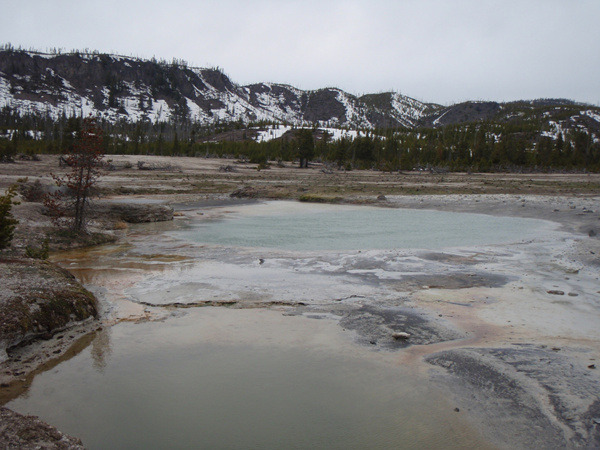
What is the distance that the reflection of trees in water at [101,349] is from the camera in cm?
684

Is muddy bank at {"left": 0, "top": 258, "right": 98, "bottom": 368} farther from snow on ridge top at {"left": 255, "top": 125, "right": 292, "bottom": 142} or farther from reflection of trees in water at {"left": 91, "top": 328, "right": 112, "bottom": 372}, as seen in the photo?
snow on ridge top at {"left": 255, "top": 125, "right": 292, "bottom": 142}

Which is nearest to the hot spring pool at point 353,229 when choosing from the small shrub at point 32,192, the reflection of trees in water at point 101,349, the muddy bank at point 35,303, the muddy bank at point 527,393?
the small shrub at point 32,192

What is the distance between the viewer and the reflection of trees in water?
6844mm

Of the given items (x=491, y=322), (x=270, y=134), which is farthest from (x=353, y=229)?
(x=270, y=134)

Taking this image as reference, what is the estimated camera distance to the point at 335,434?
A: 17.0ft

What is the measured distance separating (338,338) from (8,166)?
50533mm

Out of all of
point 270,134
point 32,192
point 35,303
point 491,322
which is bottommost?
point 491,322

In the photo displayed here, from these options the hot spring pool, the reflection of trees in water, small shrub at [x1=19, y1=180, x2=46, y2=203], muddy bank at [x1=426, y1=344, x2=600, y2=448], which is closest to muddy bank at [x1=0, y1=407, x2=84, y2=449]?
the reflection of trees in water

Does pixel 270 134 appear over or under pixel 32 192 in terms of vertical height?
over

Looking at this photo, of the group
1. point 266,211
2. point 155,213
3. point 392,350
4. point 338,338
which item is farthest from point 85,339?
point 266,211

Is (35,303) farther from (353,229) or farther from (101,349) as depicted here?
(353,229)

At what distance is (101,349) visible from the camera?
24.1ft

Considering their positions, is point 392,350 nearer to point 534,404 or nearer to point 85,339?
point 534,404

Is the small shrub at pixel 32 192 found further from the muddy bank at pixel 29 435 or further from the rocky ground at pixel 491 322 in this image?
the muddy bank at pixel 29 435
